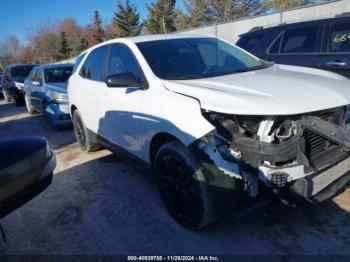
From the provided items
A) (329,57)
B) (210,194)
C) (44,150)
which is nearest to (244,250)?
(210,194)

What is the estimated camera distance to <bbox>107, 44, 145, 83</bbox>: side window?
371 cm

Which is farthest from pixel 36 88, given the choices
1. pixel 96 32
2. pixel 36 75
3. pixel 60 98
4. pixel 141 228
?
pixel 96 32

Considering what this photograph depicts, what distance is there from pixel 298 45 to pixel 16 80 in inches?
475

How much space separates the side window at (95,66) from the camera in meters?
4.76

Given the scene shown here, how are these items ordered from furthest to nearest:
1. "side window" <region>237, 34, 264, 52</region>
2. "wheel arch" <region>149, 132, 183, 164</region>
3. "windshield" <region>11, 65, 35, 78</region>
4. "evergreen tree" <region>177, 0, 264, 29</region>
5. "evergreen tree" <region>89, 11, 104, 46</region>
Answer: "evergreen tree" <region>89, 11, 104, 46</region>
"evergreen tree" <region>177, 0, 264, 29</region>
"windshield" <region>11, 65, 35, 78</region>
"side window" <region>237, 34, 264, 52</region>
"wheel arch" <region>149, 132, 183, 164</region>

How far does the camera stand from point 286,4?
2934cm

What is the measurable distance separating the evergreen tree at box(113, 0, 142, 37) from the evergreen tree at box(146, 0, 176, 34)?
5437 mm

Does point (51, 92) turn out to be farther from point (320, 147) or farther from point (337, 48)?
point (320, 147)

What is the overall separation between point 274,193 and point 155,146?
1330 mm

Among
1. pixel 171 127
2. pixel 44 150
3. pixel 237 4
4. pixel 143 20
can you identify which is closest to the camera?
pixel 44 150

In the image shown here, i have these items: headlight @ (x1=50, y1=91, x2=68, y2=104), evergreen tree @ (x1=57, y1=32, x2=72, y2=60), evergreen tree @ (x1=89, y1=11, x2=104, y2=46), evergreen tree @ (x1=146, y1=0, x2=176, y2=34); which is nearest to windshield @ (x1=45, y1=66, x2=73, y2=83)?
headlight @ (x1=50, y1=91, x2=68, y2=104)

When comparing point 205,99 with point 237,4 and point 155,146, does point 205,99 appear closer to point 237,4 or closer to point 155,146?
point 155,146

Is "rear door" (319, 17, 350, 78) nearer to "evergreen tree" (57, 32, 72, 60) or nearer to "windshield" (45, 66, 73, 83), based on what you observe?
"windshield" (45, 66, 73, 83)

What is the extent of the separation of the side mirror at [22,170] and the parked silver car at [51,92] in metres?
5.28
